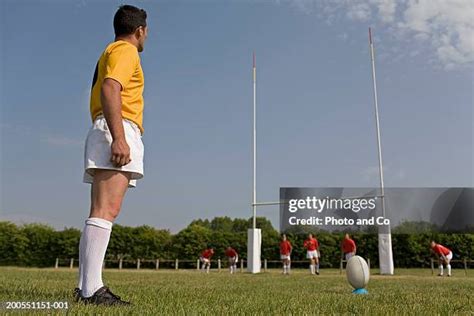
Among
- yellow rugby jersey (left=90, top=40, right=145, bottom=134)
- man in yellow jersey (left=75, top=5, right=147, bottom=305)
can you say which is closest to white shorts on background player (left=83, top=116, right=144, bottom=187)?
man in yellow jersey (left=75, top=5, right=147, bottom=305)

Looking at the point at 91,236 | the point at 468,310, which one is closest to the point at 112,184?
the point at 91,236

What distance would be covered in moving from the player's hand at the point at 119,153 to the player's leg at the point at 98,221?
118 millimetres

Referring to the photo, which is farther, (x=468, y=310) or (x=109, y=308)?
(x=468, y=310)

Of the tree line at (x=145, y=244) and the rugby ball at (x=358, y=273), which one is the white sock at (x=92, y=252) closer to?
the rugby ball at (x=358, y=273)

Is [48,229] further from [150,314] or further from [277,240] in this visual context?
[150,314]

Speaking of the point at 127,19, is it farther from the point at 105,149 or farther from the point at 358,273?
the point at 358,273

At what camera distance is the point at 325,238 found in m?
36.5

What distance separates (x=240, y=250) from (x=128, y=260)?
29.6ft

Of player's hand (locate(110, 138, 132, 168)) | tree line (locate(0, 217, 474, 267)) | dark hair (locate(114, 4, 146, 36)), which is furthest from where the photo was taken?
tree line (locate(0, 217, 474, 267))

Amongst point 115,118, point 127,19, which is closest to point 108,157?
point 115,118

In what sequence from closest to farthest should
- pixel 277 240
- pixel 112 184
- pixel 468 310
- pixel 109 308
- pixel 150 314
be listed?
pixel 150 314
pixel 109 308
pixel 112 184
pixel 468 310
pixel 277 240

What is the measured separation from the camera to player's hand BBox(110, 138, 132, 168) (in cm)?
297

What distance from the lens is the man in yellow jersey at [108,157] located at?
9.93 feet

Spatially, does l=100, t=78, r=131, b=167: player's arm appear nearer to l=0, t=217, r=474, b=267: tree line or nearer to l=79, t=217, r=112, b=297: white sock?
l=79, t=217, r=112, b=297: white sock
